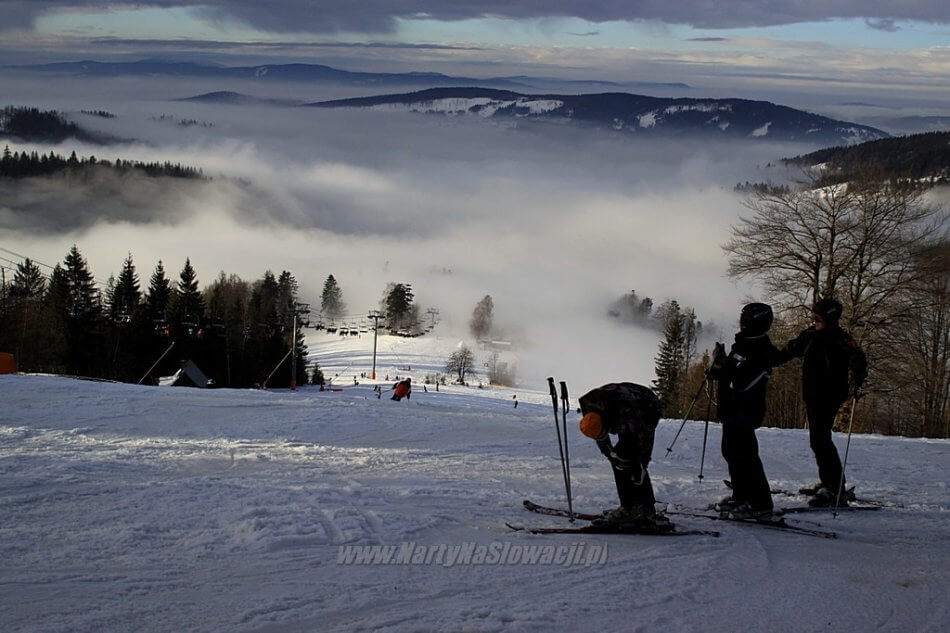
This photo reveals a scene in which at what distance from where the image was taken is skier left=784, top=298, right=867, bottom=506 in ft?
25.9

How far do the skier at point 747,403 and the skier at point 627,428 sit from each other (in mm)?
1125

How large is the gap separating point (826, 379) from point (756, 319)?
163 centimetres

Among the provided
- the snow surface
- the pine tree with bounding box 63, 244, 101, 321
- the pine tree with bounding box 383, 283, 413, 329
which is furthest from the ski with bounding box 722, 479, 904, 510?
the pine tree with bounding box 383, 283, 413, 329

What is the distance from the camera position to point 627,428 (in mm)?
6012

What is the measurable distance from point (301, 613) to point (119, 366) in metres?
54.1

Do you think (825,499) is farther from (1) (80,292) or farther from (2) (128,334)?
(1) (80,292)

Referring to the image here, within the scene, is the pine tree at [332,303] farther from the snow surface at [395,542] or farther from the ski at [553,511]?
the ski at [553,511]

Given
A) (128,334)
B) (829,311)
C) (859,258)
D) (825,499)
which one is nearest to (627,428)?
(825,499)

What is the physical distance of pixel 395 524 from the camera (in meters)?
6.50

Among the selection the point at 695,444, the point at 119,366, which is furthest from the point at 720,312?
the point at 695,444

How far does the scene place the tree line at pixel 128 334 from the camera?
158 feet

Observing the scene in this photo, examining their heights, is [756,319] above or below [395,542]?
above

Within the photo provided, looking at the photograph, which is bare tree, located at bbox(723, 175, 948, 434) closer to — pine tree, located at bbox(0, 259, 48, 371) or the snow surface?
the snow surface

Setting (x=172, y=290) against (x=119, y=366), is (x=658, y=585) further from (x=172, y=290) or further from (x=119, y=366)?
(x=172, y=290)
